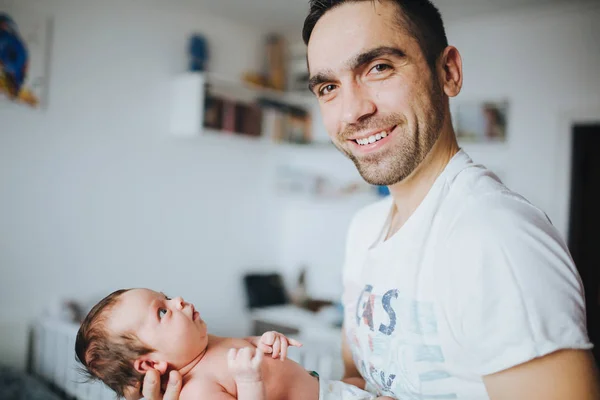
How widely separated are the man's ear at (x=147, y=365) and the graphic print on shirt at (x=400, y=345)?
477 mm

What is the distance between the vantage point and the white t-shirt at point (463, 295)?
0.71 meters

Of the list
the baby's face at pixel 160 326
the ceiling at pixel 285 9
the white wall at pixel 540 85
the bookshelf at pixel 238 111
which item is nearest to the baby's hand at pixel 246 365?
the baby's face at pixel 160 326

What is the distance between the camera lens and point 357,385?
1268 millimetres

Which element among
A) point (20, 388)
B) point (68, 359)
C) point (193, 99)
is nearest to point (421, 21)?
point (68, 359)

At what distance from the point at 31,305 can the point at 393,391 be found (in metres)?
2.61

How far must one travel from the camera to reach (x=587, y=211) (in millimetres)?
3363

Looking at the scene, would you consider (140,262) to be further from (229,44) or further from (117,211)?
(229,44)

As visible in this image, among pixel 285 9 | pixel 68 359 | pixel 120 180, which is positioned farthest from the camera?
pixel 285 9

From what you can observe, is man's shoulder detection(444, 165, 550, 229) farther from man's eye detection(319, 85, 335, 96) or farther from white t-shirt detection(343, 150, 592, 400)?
man's eye detection(319, 85, 335, 96)

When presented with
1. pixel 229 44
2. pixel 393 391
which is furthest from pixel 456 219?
pixel 229 44

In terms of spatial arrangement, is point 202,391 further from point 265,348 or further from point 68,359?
point 68,359

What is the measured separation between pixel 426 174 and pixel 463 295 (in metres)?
0.37

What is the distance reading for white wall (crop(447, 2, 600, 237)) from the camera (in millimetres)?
3250

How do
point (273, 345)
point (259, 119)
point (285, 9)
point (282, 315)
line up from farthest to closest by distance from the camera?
point (259, 119) < point (282, 315) < point (285, 9) < point (273, 345)
